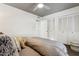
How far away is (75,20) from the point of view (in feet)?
3.22

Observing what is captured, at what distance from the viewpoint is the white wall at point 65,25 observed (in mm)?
988

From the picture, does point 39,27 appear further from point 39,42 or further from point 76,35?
point 76,35

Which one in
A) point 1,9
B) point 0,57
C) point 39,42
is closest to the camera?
point 0,57

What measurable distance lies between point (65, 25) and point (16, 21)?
19.2 inches

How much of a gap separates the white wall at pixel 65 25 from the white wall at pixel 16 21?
157 millimetres

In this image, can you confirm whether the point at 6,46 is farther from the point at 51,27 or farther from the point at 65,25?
the point at 65,25

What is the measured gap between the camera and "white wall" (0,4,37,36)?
0.98 meters

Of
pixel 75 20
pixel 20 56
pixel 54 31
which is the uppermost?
pixel 75 20

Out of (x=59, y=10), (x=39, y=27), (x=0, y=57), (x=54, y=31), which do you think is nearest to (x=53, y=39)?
(x=54, y=31)

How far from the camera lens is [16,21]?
1.02m

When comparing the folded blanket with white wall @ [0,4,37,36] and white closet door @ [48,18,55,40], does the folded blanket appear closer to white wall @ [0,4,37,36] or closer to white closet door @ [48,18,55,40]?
white wall @ [0,4,37,36]

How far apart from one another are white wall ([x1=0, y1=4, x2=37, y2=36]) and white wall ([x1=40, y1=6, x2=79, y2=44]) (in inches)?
6.2

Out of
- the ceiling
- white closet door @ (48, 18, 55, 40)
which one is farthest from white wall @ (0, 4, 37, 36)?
white closet door @ (48, 18, 55, 40)

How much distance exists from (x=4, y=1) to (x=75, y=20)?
2.24 feet
